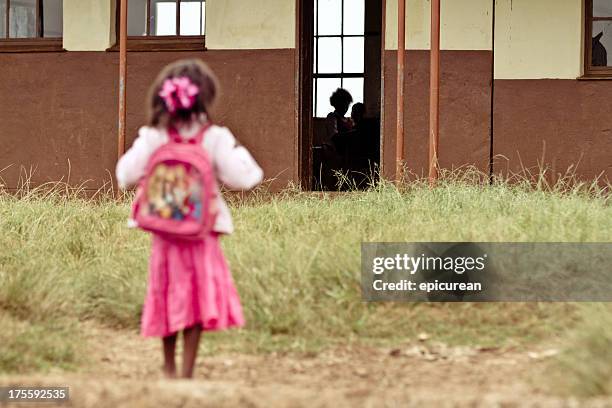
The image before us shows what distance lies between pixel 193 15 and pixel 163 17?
30 cm

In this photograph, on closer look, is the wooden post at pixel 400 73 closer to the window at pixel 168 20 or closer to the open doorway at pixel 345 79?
the window at pixel 168 20

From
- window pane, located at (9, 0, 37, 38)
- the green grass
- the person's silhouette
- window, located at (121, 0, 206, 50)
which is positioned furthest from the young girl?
the person's silhouette

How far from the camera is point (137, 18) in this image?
1134cm

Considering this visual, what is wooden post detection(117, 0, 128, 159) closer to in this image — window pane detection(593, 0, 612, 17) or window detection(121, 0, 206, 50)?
window detection(121, 0, 206, 50)

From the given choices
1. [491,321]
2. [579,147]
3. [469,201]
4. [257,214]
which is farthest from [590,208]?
[579,147]

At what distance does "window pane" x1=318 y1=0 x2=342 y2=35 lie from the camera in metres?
13.2

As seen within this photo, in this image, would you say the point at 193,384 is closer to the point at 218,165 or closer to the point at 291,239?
the point at 218,165

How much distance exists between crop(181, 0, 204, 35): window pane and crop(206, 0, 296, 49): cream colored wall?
0.32 metres

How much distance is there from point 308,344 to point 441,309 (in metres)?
0.87

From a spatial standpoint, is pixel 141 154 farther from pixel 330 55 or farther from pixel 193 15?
pixel 330 55

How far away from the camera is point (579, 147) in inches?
418

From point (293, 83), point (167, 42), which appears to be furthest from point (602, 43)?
point (167, 42)

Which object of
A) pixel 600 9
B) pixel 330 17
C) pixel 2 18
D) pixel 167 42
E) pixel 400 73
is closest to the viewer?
pixel 400 73

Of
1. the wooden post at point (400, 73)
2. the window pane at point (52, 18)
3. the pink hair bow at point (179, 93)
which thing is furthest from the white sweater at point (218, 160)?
the window pane at point (52, 18)
